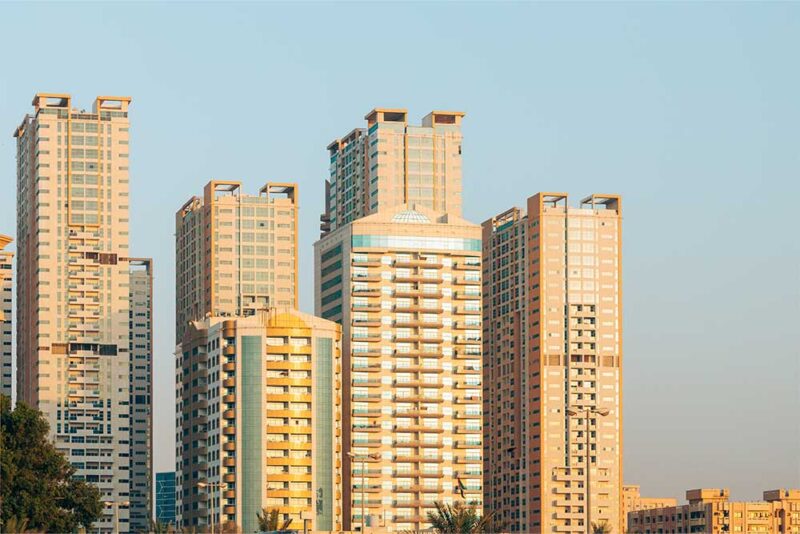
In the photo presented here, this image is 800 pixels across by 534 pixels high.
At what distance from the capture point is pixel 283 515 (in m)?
200

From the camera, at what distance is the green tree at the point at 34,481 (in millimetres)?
123062

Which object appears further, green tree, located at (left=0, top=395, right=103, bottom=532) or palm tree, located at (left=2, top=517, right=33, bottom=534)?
green tree, located at (left=0, top=395, right=103, bottom=532)

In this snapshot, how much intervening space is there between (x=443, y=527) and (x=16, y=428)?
32142 millimetres

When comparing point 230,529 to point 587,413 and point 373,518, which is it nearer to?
point 373,518

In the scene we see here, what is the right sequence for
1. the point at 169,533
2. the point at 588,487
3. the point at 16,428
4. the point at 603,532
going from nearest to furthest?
the point at 588,487, the point at 16,428, the point at 169,533, the point at 603,532

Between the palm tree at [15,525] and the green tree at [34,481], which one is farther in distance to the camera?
the green tree at [34,481]

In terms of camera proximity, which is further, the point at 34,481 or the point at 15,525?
the point at 34,481

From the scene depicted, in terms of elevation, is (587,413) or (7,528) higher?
(587,413)

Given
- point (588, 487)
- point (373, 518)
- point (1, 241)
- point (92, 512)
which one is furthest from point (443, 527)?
point (373, 518)

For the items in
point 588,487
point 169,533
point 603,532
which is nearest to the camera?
point 588,487

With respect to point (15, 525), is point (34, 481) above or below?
above

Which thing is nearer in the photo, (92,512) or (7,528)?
(7,528)

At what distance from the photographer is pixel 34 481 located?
125250mm

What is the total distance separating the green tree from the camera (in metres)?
123
